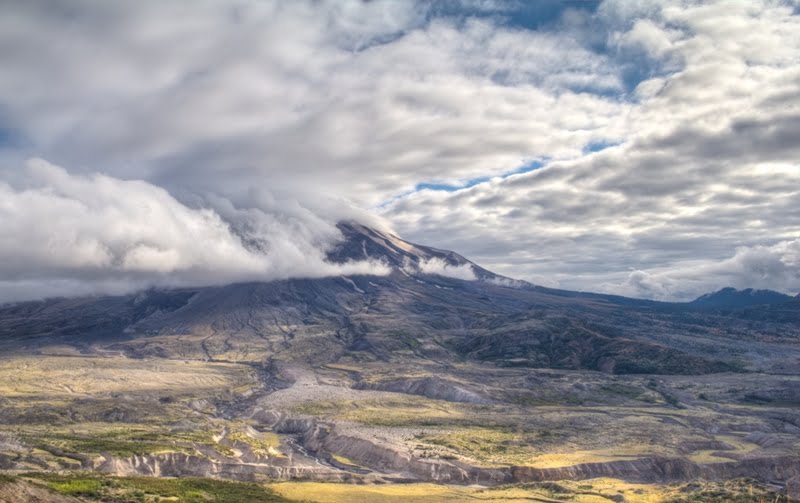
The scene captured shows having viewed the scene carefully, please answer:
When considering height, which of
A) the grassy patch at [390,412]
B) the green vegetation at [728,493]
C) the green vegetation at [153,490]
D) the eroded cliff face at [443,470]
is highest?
the green vegetation at [153,490]

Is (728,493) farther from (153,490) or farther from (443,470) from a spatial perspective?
(153,490)

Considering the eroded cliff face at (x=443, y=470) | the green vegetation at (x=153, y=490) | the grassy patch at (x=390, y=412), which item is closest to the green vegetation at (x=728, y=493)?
the eroded cliff face at (x=443, y=470)

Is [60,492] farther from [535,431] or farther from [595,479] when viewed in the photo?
[535,431]

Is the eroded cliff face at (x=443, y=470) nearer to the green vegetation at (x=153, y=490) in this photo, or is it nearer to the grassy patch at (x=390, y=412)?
the green vegetation at (x=153, y=490)

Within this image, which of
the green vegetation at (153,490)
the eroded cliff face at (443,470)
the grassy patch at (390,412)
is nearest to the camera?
the green vegetation at (153,490)

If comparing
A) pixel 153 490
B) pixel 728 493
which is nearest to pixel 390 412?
pixel 728 493

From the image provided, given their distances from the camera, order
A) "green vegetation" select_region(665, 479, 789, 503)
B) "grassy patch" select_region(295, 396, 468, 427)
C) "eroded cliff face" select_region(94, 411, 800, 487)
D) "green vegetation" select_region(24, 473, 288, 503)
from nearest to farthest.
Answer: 1. "green vegetation" select_region(24, 473, 288, 503)
2. "green vegetation" select_region(665, 479, 789, 503)
3. "eroded cliff face" select_region(94, 411, 800, 487)
4. "grassy patch" select_region(295, 396, 468, 427)

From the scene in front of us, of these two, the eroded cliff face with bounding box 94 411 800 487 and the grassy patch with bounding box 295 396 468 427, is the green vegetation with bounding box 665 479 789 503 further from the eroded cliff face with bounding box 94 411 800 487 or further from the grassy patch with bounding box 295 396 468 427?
the grassy patch with bounding box 295 396 468 427

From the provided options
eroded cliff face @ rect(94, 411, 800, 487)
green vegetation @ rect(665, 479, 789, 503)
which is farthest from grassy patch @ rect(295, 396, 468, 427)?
green vegetation @ rect(665, 479, 789, 503)

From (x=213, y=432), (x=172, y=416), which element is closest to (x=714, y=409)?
(x=213, y=432)
